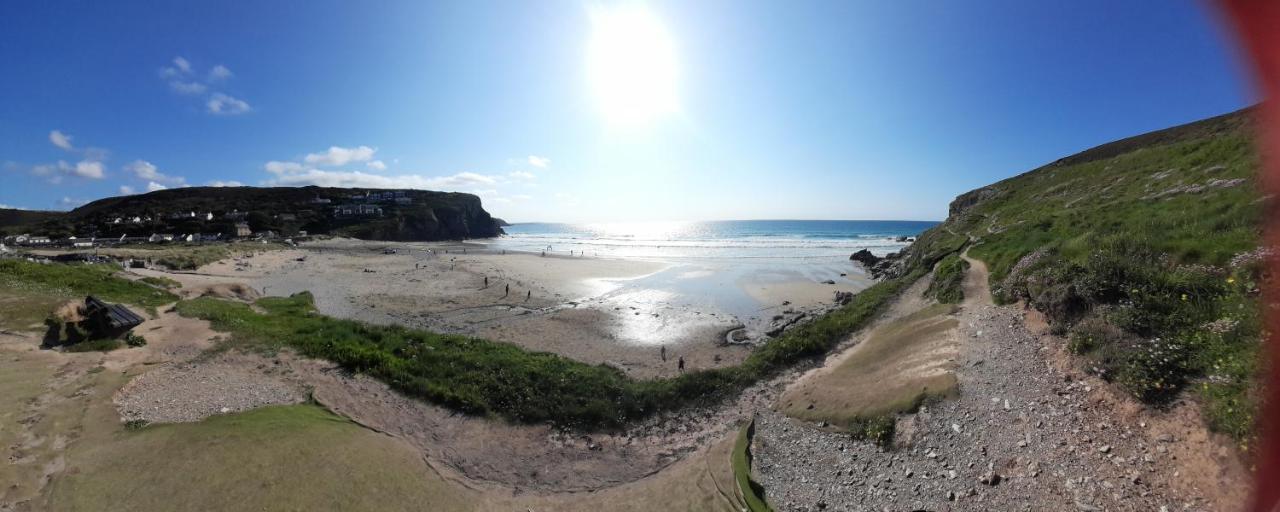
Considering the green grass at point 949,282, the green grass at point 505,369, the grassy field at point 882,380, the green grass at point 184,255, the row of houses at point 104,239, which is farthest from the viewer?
the row of houses at point 104,239

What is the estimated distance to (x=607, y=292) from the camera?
128ft

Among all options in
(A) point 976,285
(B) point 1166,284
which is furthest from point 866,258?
(B) point 1166,284

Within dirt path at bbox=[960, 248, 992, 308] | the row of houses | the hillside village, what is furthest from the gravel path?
the hillside village

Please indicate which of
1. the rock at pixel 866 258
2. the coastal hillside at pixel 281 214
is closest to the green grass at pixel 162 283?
the rock at pixel 866 258

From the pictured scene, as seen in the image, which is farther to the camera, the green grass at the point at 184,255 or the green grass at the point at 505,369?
the green grass at the point at 184,255

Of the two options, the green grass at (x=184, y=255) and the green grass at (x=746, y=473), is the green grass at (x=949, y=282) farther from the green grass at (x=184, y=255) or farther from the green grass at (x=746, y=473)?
the green grass at (x=184, y=255)

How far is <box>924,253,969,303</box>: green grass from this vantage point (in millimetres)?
17094

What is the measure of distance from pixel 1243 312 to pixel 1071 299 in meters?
3.38

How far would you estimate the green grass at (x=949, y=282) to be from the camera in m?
17.1

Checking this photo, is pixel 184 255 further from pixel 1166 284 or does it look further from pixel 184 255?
pixel 1166 284

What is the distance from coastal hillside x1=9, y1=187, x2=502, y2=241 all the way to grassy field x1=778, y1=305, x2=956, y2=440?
363 ft

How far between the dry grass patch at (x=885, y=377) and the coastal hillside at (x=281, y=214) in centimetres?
11056

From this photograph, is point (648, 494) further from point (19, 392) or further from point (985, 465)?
point (19, 392)

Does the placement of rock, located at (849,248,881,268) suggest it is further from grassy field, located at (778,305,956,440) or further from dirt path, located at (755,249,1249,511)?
dirt path, located at (755,249,1249,511)
